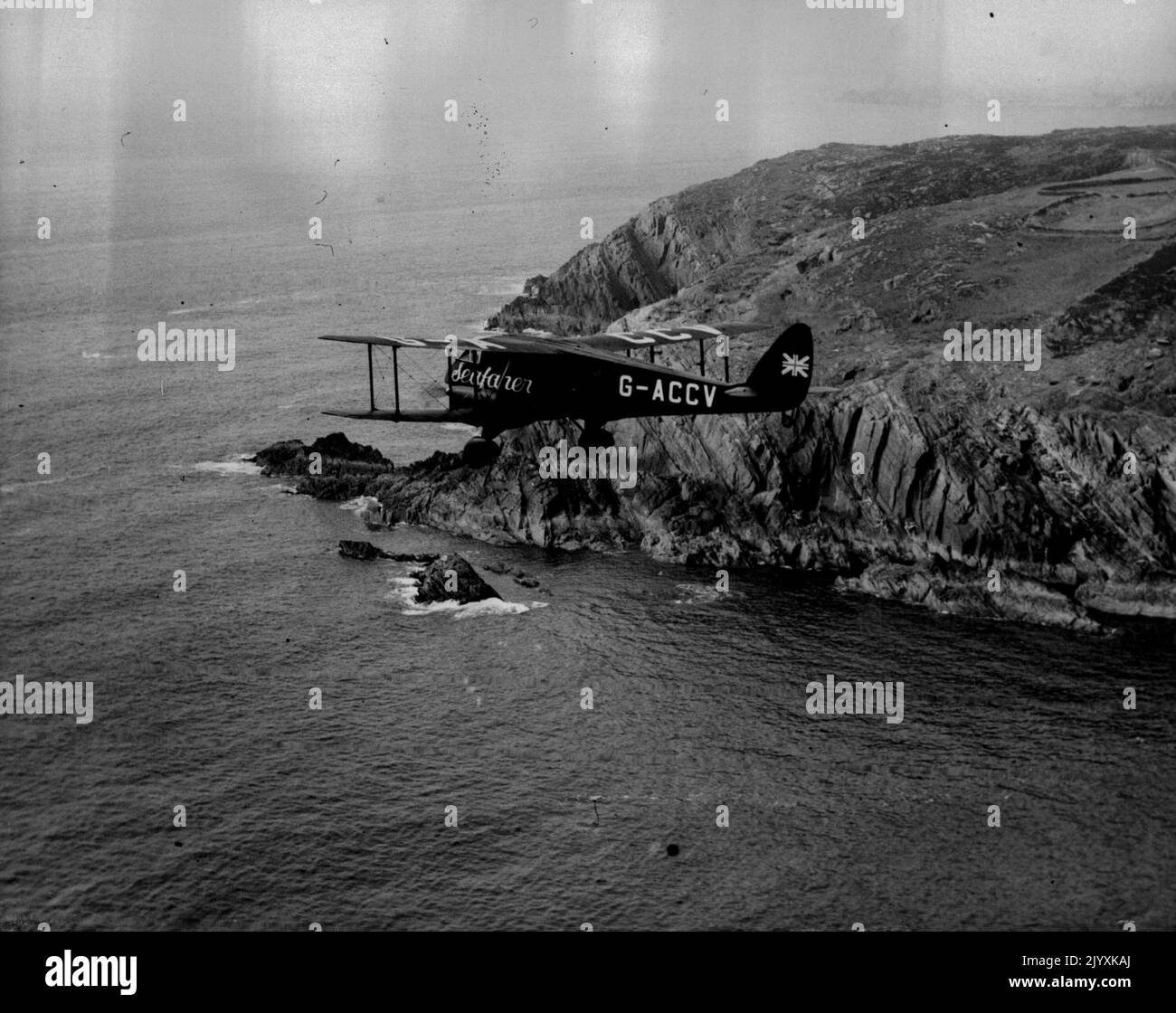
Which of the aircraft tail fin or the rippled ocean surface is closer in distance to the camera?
the aircraft tail fin

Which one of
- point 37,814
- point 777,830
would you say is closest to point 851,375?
point 777,830

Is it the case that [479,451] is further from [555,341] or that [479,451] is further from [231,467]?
[231,467]

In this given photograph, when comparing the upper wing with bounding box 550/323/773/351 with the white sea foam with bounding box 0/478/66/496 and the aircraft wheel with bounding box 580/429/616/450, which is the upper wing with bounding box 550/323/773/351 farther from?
the white sea foam with bounding box 0/478/66/496

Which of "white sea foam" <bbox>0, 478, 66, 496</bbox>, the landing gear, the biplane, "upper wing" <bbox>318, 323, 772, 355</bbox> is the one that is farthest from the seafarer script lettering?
"white sea foam" <bbox>0, 478, 66, 496</bbox>

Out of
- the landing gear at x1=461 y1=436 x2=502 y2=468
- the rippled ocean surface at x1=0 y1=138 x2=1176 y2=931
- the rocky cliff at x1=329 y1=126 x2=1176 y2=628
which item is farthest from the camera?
the rocky cliff at x1=329 y1=126 x2=1176 y2=628

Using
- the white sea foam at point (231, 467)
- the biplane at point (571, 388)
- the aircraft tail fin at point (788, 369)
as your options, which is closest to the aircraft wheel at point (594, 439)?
the biplane at point (571, 388)

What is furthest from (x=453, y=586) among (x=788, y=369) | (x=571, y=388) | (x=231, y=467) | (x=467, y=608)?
(x=571, y=388)

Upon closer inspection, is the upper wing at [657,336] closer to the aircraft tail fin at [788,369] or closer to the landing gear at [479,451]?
the aircraft tail fin at [788,369]
